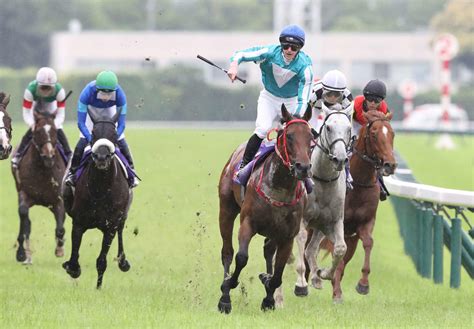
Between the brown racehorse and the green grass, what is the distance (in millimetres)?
400

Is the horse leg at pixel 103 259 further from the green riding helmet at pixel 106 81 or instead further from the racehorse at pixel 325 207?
the racehorse at pixel 325 207

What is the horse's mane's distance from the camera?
10.8 metres

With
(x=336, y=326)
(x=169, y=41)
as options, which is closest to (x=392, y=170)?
(x=336, y=326)

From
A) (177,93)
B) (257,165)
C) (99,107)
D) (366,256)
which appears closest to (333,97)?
(257,165)

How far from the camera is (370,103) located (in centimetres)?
1117

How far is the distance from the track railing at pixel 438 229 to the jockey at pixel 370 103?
65cm

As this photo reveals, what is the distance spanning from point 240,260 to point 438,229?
9.52ft

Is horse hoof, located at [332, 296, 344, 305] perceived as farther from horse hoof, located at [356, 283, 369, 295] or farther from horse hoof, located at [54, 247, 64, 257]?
horse hoof, located at [54, 247, 64, 257]

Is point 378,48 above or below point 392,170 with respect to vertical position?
above

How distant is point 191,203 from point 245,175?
10.2 meters

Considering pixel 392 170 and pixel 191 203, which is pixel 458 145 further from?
pixel 392 170

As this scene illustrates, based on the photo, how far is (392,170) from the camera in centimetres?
1038

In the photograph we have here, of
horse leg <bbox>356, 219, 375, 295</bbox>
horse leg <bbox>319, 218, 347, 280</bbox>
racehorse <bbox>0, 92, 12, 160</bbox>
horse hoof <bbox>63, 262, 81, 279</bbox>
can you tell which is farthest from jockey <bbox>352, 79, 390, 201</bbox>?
racehorse <bbox>0, 92, 12, 160</bbox>

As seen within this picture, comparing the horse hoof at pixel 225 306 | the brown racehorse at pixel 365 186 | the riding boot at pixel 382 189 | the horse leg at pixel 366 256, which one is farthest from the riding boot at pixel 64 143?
the horse hoof at pixel 225 306
